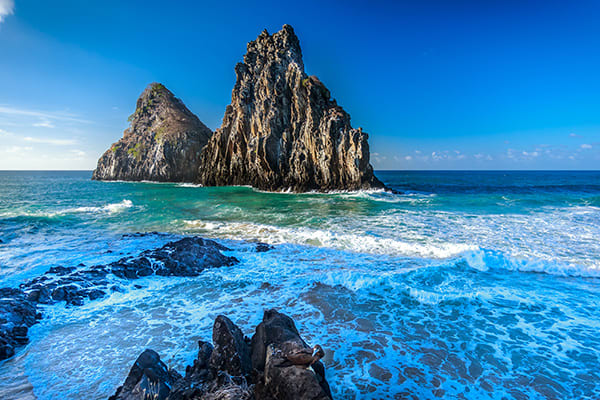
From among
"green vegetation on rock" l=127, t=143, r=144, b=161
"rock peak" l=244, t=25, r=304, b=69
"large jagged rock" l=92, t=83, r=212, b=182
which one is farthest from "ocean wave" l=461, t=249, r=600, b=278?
"green vegetation on rock" l=127, t=143, r=144, b=161

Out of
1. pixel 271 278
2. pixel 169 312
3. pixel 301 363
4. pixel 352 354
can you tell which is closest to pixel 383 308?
pixel 352 354

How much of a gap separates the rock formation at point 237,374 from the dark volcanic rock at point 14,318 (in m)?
3.81

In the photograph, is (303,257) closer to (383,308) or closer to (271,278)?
(271,278)

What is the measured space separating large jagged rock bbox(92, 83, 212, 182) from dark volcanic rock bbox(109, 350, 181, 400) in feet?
277

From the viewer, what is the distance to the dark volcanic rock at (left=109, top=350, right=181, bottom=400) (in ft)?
12.0

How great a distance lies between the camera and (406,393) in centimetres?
443

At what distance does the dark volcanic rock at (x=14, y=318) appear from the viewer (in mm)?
5596

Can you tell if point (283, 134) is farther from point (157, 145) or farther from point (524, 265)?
point (157, 145)

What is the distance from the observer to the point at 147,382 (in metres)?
3.73

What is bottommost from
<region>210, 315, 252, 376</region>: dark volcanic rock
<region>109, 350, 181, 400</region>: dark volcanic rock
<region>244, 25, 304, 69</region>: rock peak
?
<region>109, 350, 181, 400</region>: dark volcanic rock

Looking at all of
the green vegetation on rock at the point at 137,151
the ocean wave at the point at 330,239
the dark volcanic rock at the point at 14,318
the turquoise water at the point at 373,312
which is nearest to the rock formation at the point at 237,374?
the turquoise water at the point at 373,312

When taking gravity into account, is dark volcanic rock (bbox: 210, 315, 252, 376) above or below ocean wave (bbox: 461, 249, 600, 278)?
above

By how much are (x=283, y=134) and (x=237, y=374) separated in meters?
47.9

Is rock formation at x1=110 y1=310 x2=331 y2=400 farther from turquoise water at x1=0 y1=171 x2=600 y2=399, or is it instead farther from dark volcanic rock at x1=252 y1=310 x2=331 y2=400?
turquoise water at x1=0 y1=171 x2=600 y2=399
